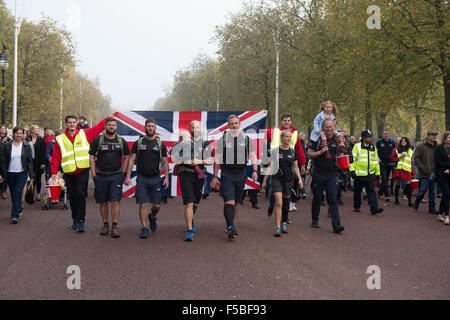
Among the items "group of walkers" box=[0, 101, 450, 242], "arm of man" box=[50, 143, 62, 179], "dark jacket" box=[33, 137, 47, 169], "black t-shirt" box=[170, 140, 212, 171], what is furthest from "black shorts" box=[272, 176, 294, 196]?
"dark jacket" box=[33, 137, 47, 169]

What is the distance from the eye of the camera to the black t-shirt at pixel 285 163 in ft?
26.6

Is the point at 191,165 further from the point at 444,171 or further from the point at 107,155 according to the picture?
the point at 444,171

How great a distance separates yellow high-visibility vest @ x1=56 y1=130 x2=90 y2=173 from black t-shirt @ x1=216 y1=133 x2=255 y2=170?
2.40m

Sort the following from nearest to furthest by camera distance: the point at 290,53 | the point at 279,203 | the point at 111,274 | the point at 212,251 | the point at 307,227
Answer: the point at 111,274
the point at 212,251
the point at 279,203
the point at 307,227
the point at 290,53

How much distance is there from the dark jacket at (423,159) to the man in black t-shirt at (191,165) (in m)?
6.09

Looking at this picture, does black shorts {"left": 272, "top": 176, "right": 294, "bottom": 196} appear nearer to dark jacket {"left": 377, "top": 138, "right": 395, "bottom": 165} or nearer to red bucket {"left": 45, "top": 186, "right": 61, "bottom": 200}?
red bucket {"left": 45, "top": 186, "right": 61, "bottom": 200}

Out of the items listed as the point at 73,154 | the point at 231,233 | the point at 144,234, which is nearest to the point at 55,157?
the point at 73,154

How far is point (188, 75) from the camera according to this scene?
6712cm

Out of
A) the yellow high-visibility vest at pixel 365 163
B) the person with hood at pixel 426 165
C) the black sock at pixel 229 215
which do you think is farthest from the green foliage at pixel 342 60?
the black sock at pixel 229 215

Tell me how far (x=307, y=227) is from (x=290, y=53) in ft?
79.8

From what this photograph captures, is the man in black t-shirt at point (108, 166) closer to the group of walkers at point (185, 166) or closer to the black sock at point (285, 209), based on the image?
the group of walkers at point (185, 166)
